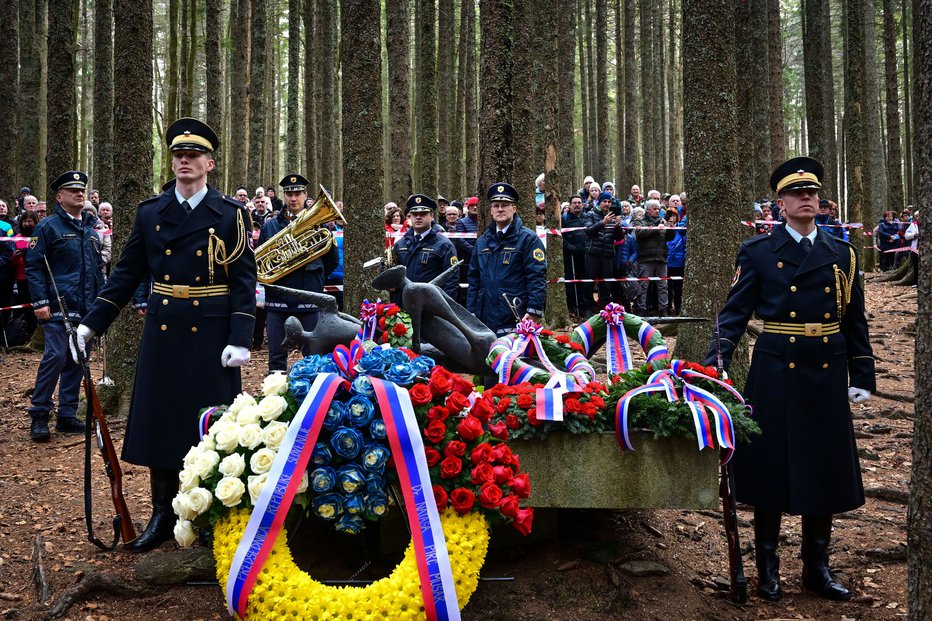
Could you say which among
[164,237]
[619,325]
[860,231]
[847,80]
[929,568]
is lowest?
[929,568]

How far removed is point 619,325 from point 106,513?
390cm

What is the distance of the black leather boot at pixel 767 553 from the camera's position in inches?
190

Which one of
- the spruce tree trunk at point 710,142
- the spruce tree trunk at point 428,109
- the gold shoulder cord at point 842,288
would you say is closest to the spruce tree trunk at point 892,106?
the spruce tree trunk at point 428,109

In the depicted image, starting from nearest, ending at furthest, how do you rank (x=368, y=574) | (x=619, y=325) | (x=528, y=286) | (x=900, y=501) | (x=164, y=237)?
(x=368, y=574) < (x=164, y=237) < (x=619, y=325) < (x=900, y=501) < (x=528, y=286)

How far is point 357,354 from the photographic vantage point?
15.6 feet

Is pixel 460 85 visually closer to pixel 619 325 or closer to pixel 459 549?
pixel 619 325

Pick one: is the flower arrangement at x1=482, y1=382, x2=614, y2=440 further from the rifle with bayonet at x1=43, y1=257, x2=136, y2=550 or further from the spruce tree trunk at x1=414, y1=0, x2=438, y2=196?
the spruce tree trunk at x1=414, y1=0, x2=438, y2=196

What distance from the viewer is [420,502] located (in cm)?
398

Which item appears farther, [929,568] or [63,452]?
[63,452]

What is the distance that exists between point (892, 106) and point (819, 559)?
2182cm

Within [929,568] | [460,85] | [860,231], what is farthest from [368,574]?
[460,85]

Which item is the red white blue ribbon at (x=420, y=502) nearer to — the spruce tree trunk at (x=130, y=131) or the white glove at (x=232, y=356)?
the white glove at (x=232, y=356)

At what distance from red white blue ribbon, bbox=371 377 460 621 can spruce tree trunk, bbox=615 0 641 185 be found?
2268 cm

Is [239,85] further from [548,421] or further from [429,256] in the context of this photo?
[548,421]
